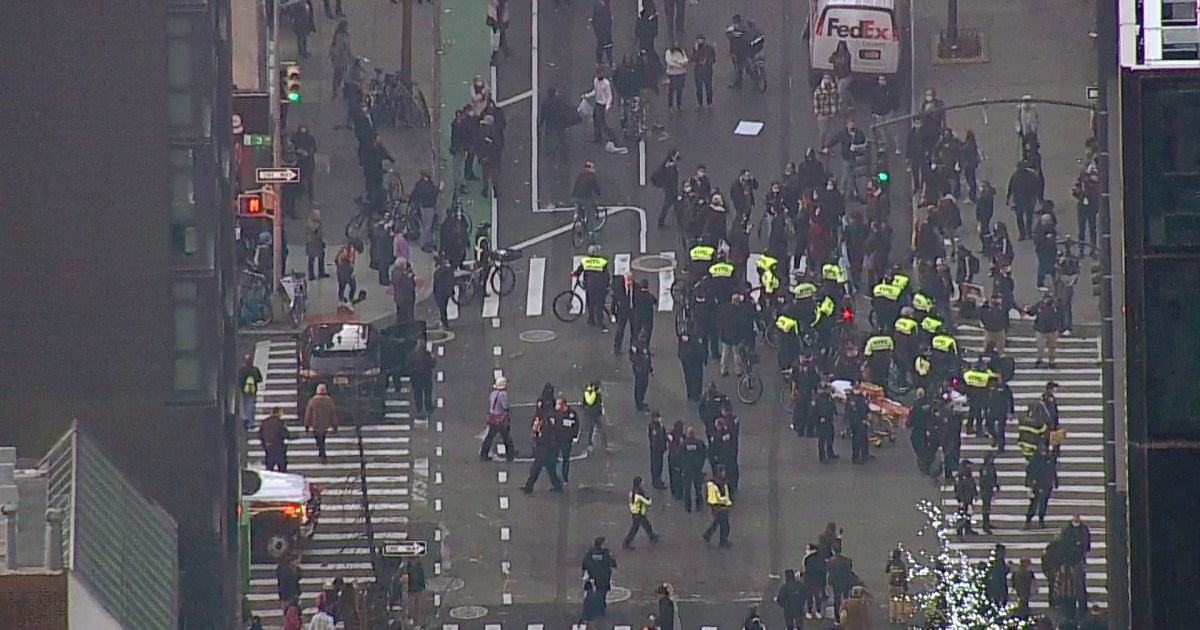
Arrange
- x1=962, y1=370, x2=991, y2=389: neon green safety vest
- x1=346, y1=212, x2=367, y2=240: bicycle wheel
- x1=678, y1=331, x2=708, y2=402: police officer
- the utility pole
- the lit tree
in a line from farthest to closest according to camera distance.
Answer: the utility pole
x1=346, y1=212, x2=367, y2=240: bicycle wheel
x1=678, y1=331, x2=708, y2=402: police officer
x1=962, y1=370, x2=991, y2=389: neon green safety vest
the lit tree

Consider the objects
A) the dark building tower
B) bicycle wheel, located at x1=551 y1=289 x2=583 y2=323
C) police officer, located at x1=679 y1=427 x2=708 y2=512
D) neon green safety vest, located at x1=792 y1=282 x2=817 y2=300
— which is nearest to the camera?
Result: the dark building tower

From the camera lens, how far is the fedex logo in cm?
7162

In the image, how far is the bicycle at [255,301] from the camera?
217 feet

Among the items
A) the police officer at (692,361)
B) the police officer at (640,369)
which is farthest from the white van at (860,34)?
the police officer at (640,369)

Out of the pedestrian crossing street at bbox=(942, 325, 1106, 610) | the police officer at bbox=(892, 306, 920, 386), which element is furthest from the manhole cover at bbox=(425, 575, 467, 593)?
the police officer at bbox=(892, 306, 920, 386)

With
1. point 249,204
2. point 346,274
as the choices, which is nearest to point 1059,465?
point 346,274

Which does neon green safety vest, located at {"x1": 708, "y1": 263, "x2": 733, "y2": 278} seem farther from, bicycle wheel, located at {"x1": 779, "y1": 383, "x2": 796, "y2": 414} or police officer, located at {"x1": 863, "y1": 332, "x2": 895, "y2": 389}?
police officer, located at {"x1": 863, "y1": 332, "x2": 895, "y2": 389}

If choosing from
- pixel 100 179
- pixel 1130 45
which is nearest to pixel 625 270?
pixel 100 179

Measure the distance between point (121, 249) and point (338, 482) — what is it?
9.59m

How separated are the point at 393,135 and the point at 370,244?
4.29m

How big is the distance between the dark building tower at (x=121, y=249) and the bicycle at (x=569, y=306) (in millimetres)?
12966

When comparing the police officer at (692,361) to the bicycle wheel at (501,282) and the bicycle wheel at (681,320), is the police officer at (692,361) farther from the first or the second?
the bicycle wheel at (501,282)

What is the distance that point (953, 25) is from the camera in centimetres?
7356

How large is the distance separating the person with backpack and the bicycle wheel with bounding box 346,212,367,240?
3.77 ft
